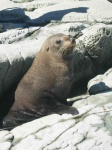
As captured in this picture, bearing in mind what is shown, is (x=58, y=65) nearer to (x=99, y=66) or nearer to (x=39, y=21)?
(x=99, y=66)

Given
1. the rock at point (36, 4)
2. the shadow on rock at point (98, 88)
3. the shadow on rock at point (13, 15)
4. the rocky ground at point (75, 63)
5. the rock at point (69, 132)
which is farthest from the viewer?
the rock at point (36, 4)

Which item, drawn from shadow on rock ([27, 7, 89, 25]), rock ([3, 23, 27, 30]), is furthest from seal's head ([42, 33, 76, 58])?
shadow on rock ([27, 7, 89, 25])

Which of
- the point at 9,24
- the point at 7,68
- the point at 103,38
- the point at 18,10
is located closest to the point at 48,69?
the point at 7,68

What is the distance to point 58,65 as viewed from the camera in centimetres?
734

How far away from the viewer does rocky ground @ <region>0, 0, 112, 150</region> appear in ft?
18.7

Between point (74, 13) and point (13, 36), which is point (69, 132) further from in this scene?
point (74, 13)

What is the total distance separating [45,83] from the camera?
7.25 meters

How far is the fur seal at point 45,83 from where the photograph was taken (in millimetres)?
7191

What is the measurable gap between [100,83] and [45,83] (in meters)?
0.96

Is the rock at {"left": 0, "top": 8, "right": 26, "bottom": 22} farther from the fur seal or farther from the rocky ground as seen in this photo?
the fur seal

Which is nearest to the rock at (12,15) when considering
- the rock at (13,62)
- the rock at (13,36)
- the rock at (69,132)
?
the rock at (13,36)

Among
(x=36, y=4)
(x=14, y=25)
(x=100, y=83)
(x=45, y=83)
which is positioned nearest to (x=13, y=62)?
(x=45, y=83)

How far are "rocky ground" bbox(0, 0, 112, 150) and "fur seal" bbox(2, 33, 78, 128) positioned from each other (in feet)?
0.94

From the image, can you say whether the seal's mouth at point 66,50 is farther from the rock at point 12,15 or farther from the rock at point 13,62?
the rock at point 12,15
